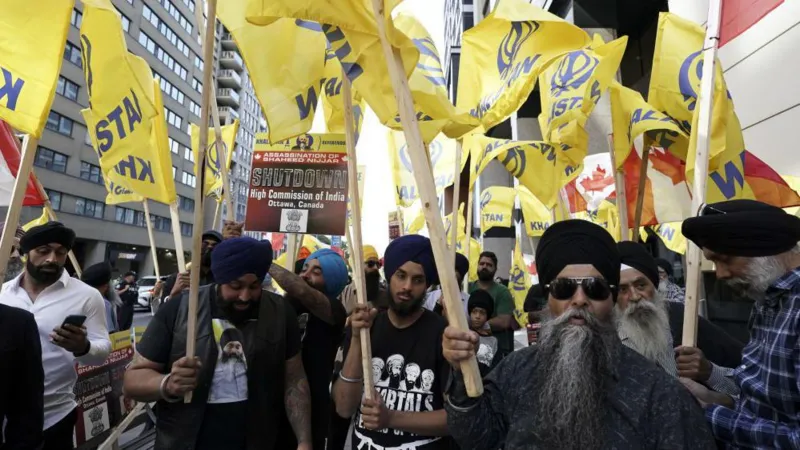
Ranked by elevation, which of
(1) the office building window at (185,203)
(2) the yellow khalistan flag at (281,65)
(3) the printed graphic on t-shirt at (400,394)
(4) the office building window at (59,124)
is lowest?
(3) the printed graphic on t-shirt at (400,394)

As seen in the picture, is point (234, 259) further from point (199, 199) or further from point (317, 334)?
point (317, 334)

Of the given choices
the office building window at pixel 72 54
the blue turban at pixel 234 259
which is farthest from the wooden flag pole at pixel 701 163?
the office building window at pixel 72 54

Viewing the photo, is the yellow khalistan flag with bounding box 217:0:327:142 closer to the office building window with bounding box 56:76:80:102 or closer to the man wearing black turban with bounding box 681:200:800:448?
the man wearing black turban with bounding box 681:200:800:448

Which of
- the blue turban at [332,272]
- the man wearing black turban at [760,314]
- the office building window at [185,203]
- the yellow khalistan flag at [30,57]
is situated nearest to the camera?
the man wearing black turban at [760,314]

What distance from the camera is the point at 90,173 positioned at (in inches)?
1316

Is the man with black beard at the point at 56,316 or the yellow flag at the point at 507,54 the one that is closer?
the man with black beard at the point at 56,316

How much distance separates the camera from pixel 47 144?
29000mm

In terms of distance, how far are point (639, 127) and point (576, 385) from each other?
287 cm

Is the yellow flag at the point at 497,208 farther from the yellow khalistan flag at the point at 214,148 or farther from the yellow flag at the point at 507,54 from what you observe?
the yellow flag at the point at 507,54

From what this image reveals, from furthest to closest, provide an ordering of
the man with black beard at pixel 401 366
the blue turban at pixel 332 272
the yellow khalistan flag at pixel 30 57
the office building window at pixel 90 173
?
the office building window at pixel 90 173 < the blue turban at pixel 332 272 < the yellow khalistan flag at pixel 30 57 < the man with black beard at pixel 401 366

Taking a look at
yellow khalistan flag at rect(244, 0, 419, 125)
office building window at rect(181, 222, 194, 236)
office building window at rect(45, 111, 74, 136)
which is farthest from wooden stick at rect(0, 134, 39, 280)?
office building window at rect(181, 222, 194, 236)

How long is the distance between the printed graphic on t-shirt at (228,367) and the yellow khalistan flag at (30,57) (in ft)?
4.65

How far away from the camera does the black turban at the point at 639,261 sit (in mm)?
2639

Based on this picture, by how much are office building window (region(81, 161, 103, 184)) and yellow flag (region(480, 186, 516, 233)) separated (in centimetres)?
3283
